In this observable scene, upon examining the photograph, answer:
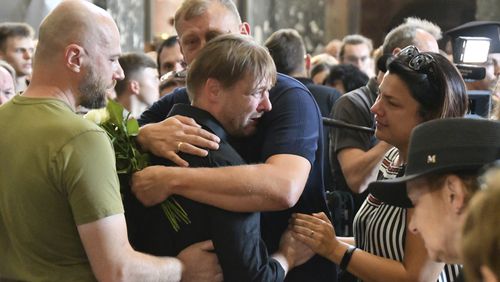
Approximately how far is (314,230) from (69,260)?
0.74 metres

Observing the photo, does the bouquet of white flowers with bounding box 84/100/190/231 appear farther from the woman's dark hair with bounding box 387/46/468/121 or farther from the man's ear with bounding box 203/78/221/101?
the woman's dark hair with bounding box 387/46/468/121

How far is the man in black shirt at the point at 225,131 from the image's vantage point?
2.46 metres

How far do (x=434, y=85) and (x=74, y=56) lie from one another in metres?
1.10

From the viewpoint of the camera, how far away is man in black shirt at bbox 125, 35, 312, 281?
2.46m

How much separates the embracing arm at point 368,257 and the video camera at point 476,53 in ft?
3.36

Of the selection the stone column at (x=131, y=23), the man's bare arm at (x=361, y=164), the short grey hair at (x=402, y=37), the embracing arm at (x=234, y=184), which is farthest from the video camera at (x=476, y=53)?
the stone column at (x=131, y=23)

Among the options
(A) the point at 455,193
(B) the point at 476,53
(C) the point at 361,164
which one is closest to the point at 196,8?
(C) the point at 361,164

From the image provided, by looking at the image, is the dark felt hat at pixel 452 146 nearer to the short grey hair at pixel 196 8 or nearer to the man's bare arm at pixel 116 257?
the man's bare arm at pixel 116 257

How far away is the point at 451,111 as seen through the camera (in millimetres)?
2729

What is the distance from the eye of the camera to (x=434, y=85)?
2.78 m

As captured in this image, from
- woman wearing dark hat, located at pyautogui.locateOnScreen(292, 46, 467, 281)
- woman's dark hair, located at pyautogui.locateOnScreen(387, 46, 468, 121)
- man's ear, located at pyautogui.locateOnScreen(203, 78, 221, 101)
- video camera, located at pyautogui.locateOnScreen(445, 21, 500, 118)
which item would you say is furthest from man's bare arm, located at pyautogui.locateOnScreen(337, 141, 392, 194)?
man's ear, located at pyautogui.locateOnScreen(203, 78, 221, 101)

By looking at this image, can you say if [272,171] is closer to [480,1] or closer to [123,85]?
[123,85]

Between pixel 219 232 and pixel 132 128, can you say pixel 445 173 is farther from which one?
pixel 132 128

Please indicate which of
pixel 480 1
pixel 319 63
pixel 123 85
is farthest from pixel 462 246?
pixel 480 1
